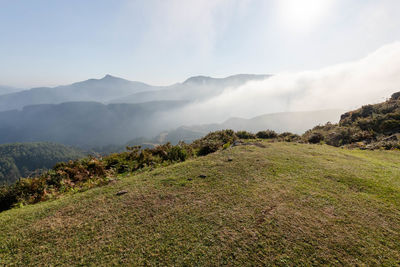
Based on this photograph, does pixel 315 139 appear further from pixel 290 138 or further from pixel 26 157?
pixel 26 157

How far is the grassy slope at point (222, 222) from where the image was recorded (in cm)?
384

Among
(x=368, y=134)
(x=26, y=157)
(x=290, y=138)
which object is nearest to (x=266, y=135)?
(x=290, y=138)

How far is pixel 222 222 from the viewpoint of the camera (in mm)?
4711

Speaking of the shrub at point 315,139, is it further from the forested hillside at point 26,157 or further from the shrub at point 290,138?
the forested hillside at point 26,157

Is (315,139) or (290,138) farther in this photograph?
(290,138)

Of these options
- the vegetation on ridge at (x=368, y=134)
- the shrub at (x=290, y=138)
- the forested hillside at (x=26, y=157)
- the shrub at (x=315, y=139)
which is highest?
the vegetation on ridge at (x=368, y=134)

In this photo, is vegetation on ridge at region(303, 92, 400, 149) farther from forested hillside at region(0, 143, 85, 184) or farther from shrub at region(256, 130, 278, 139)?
forested hillside at region(0, 143, 85, 184)

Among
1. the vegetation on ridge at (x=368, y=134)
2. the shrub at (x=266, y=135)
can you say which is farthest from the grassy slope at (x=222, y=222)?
the shrub at (x=266, y=135)

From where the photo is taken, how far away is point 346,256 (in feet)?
12.1

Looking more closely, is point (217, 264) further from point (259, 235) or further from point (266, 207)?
point (266, 207)

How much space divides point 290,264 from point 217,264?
4.61 ft

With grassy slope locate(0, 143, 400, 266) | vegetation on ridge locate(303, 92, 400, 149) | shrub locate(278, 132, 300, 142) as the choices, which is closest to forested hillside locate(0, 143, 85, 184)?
shrub locate(278, 132, 300, 142)

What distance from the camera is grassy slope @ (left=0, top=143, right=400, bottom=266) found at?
3844 mm

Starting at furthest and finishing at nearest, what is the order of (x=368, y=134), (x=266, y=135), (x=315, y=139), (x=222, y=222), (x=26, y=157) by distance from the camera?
(x=26, y=157) < (x=266, y=135) < (x=315, y=139) < (x=368, y=134) < (x=222, y=222)
